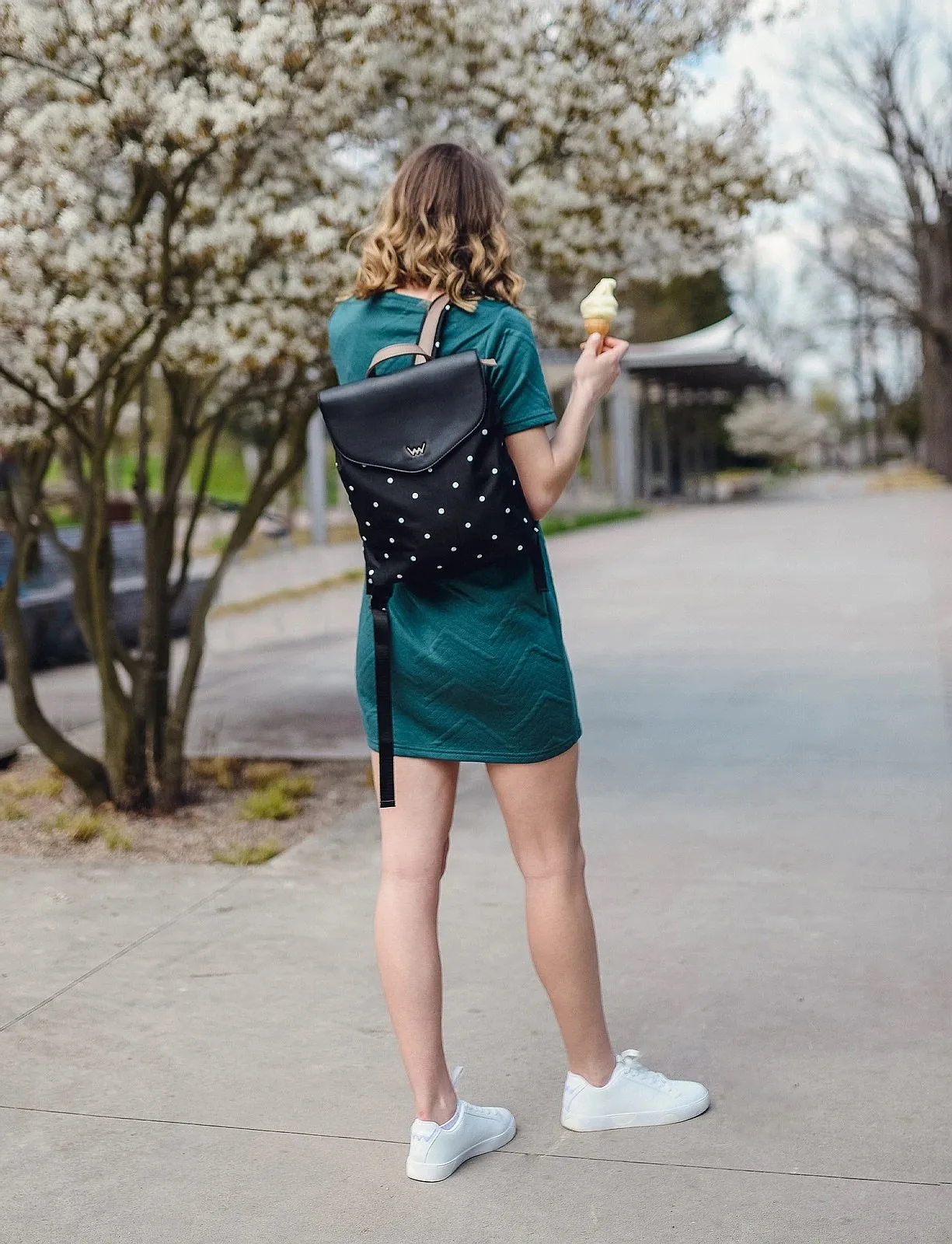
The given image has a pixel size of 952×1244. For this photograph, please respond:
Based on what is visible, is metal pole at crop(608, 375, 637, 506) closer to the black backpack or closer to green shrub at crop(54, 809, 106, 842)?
green shrub at crop(54, 809, 106, 842)

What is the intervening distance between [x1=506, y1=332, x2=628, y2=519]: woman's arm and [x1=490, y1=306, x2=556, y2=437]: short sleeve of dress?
0.08 ft

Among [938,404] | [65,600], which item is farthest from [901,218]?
[65,600]

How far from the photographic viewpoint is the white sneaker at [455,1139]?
2.89m

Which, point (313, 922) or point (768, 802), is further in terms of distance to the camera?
point (768, 802)

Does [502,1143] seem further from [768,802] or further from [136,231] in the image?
[136,231]

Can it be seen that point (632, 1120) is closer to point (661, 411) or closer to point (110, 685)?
point (110, 685)

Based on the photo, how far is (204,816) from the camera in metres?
5.80

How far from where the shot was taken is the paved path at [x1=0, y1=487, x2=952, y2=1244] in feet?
9.12

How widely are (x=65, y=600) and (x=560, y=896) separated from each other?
800 cm

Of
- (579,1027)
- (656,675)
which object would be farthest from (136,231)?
(656,675)

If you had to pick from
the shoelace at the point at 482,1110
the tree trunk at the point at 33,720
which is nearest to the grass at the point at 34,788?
the tree trunk at the point at 33,720

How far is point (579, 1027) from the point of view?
3041 millimetres

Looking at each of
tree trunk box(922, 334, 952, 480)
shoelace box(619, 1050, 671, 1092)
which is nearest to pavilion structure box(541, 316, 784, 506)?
tree trunk box(922, 334, 952, 480)

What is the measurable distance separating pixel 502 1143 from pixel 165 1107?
0.74m
